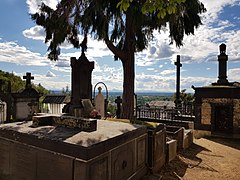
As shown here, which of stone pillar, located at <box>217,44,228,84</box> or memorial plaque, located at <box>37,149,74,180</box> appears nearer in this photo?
memorial plaque, located at <box>37,149,74,180</box>

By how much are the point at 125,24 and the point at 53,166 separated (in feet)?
23.4

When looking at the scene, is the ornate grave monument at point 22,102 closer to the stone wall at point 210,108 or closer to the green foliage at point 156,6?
the stone wall at point 210,108

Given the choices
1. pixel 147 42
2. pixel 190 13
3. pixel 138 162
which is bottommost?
pixel 138 162

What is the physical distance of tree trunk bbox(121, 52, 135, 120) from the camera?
28.8ft

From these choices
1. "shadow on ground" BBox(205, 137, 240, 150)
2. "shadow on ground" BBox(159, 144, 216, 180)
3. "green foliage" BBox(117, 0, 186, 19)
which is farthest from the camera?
"shadow on ground" BBox(205, 137, 240, 150)

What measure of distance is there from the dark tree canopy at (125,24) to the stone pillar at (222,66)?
3771 mm

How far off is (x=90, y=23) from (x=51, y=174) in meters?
6.36

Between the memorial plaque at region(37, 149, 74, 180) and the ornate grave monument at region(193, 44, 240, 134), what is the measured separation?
30.2ft

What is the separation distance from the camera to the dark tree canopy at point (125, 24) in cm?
779

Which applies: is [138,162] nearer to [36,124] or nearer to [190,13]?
[36,124]

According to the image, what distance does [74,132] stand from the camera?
4.19 meters

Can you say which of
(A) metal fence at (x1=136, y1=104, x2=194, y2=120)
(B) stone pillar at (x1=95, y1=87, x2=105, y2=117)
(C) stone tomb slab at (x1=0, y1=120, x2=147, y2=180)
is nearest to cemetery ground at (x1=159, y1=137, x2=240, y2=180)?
(C) stone tomb slab at (x1=0, y1=120, x2=147, y2=180)

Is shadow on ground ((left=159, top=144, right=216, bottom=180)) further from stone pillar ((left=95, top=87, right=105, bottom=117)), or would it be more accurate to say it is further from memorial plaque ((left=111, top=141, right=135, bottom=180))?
stone pillar ((left=95, top=87, right=105, bottom=117))

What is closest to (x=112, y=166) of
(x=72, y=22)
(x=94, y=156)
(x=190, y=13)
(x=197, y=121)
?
(x=94, y=156)
